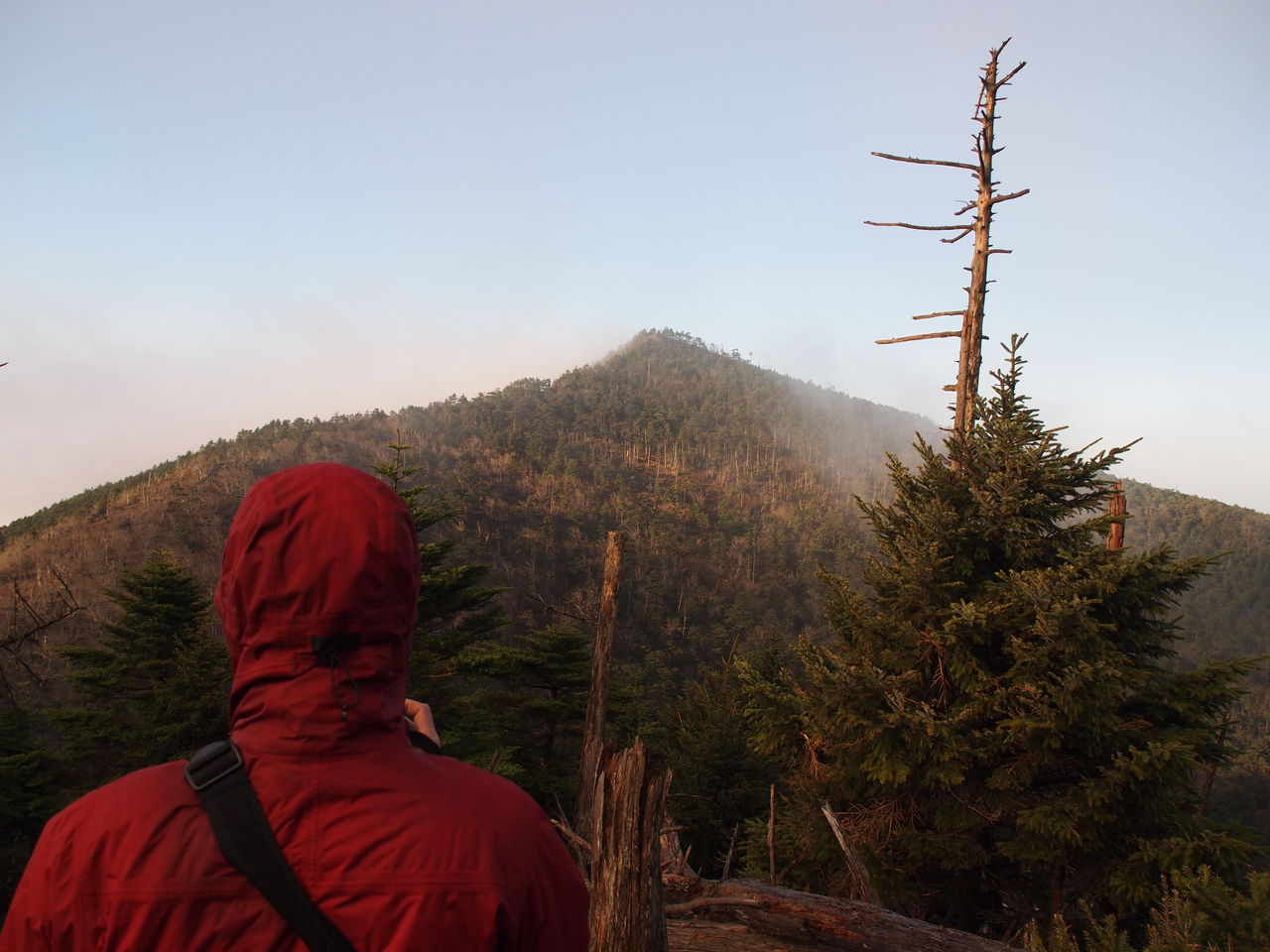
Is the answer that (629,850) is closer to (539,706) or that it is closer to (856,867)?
(856,867)

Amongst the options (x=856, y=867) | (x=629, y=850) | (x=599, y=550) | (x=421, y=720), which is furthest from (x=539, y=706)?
Answer: (x=599, y=550)

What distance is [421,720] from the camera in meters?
1.35

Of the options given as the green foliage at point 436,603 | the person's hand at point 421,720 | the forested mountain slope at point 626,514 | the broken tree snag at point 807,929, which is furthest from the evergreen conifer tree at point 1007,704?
the forested mountain slope at point 626,514

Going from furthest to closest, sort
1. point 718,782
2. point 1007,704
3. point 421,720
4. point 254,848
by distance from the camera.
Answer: point 718,782 → point 1007,704 → point 421,720 → point 254,848

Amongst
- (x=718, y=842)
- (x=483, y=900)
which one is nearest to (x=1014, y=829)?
(x=483, y=900)

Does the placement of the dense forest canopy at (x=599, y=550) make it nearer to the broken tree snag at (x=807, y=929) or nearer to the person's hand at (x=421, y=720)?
the broken tree snag at (x=807, y=929)

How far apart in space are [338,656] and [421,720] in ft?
1.20

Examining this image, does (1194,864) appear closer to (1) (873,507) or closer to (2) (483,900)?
(1) (873,507)

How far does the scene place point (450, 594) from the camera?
44.0 feet

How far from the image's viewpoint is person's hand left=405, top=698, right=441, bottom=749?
128 cm

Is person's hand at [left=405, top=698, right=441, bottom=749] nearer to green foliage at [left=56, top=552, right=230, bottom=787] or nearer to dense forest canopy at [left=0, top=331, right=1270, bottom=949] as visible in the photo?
dense forest canopy at [left=0, top=331, right=1270, bottom=949]

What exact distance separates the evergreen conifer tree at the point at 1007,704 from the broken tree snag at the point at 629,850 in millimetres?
3035

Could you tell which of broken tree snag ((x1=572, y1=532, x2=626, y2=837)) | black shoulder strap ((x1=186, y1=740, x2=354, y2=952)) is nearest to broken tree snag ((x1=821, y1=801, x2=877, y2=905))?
broken tree snag ((x1=572, y1=532, x2=626, y2=837))

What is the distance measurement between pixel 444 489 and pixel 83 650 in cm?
4707
